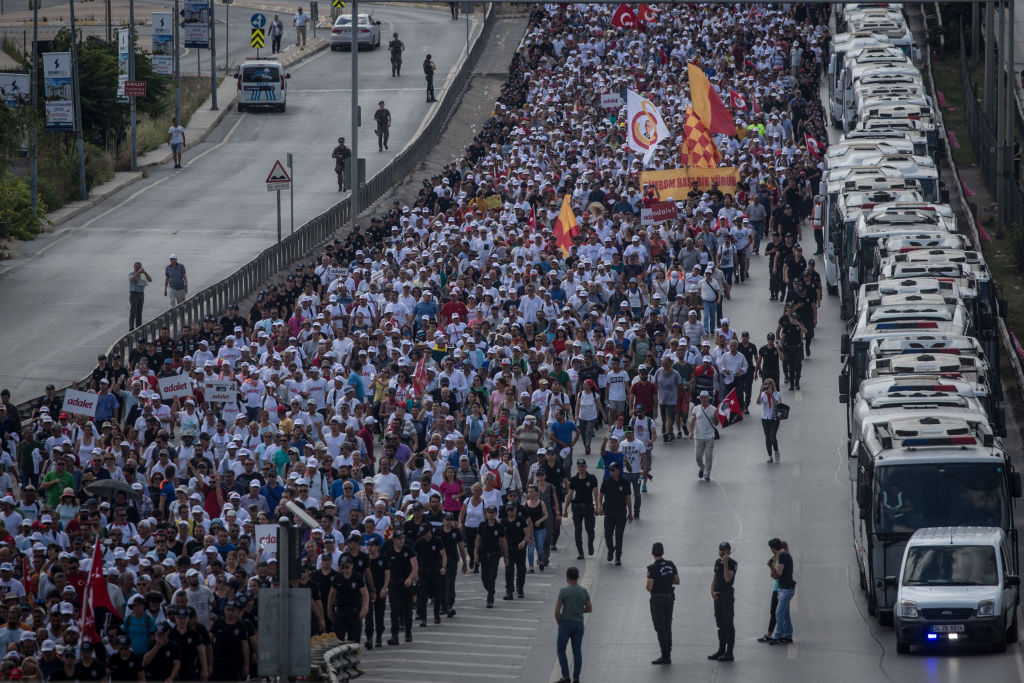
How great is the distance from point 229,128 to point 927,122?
81.8ft

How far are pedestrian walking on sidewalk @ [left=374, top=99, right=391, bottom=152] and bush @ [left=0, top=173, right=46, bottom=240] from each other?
37.3 ft

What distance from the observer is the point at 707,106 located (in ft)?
123

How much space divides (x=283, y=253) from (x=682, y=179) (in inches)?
358

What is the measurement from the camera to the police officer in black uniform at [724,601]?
19.7 m

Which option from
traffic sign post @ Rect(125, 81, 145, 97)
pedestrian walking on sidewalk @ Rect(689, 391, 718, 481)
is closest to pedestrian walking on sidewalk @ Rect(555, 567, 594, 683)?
pedestrian walking on sidewalk @ Rect(689, 391, 718, 481)

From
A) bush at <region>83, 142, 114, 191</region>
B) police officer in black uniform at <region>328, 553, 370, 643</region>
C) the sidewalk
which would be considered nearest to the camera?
police officer in black uniform at <region>328, 553, 370, 643</region>

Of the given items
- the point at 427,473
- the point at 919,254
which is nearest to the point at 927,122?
the point at 919,254

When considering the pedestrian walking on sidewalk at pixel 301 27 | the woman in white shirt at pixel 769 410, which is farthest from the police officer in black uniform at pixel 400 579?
the pedestrian walking on sidewalk at pixel 301 27

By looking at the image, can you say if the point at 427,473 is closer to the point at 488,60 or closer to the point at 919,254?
the point at 919,254

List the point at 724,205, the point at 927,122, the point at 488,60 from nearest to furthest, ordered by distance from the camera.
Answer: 1. the point at 724,205
2. the point at 927,122
3. the point at 488,60

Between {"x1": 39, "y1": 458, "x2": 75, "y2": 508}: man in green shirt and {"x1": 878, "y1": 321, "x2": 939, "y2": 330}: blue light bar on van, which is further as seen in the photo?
{"x1": 878, "y1": 321, "x2": 939, "y2": 330}: blue light bar on van

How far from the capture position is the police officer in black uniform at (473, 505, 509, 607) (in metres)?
21.8

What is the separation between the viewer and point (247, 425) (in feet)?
82.1

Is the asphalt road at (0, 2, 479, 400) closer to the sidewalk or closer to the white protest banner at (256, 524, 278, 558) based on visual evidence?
the sidewalk
